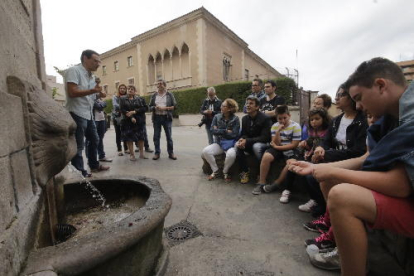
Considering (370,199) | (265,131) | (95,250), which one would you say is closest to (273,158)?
(265,131)

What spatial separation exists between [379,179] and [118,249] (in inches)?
59.2

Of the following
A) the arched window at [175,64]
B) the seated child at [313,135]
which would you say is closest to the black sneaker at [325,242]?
the seated child at [313,135]

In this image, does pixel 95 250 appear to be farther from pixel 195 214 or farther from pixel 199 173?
pixel 199 173

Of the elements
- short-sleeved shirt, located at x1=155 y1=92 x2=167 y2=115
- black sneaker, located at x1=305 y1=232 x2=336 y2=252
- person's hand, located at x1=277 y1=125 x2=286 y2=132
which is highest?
short-sleeved shirt, located at x1=155 y1=92 x2=167 y2=115

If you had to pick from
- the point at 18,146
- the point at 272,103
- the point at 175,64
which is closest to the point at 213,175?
the point at 272,103

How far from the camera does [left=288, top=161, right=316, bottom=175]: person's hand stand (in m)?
1.73

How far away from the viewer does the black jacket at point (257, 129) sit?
3.80m

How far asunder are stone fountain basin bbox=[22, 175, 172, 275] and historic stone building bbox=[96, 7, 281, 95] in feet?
61.4

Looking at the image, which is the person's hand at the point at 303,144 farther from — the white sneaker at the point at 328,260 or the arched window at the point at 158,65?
the arched window at the point at 158,65

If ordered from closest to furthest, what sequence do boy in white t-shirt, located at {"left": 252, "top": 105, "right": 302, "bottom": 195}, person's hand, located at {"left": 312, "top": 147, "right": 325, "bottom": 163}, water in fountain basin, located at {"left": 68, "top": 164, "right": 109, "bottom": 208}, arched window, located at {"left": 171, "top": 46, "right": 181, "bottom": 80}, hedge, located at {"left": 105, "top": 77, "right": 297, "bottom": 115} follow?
water in fountain basin, located at {"left": 68, "top": 164, "right": 109, "bottom": 208} → person's hand, located at {"left": 312, "top": 147, "right": 325, "bottom": 163} → boy in white t-shirt, located at {"left": 252, "top": 105, "right": 302, "bottom": 195} → hedge, located at {"left": 105, "top": 77, "right": 297, "bottom": 115} → arched window, located at {"left": 171, "top": 46, "right": 181, "bottom": 80}

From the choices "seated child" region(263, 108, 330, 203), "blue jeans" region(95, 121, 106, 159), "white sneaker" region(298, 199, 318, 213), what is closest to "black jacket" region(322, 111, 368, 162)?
"seated child" region(263, 108, 330, 203)

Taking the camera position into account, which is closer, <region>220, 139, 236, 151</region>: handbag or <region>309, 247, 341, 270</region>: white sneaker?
<region>309, 247, 341, 270</region>: white sneaker

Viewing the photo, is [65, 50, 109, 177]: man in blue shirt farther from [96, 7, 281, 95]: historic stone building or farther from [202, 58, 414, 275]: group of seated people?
[96, 7, 281, 95]: historic stone building

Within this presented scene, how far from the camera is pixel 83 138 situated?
141 inches
